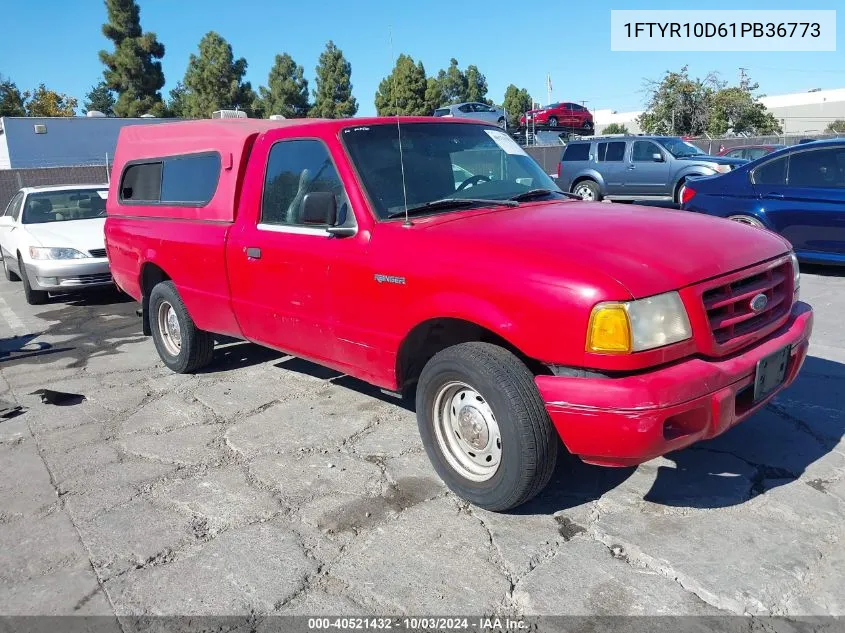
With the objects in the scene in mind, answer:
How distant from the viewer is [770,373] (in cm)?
331

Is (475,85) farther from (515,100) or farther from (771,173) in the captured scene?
(771,173)

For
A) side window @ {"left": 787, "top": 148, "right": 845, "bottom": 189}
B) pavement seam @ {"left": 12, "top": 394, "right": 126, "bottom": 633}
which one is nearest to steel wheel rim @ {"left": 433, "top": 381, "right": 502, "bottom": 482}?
pavement seam @ {"left": 12, "top": 394, "right": 126, "bottom": 633}

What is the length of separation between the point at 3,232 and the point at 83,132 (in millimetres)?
27509

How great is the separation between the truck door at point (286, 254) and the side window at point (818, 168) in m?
6.69

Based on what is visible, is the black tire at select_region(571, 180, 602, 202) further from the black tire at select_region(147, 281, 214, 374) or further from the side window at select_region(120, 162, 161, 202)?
the black tire at select_region(147, 281, 214, 374)

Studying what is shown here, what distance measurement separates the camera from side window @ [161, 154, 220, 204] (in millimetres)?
5098

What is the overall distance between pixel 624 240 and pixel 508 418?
0.99 m

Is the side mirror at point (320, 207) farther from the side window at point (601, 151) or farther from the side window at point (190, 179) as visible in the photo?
the side window at point (601, 151)

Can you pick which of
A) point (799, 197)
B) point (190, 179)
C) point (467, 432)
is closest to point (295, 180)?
point (190, 179)

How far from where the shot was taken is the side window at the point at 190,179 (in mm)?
5098

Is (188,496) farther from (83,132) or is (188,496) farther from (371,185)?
(83,132)

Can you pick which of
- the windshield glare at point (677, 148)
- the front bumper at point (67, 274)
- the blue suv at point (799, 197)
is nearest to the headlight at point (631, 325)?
the blue suv at point (799, 197)

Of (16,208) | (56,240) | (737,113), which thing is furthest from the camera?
(737,113)

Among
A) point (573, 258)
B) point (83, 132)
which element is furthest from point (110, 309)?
point (83, 132)
